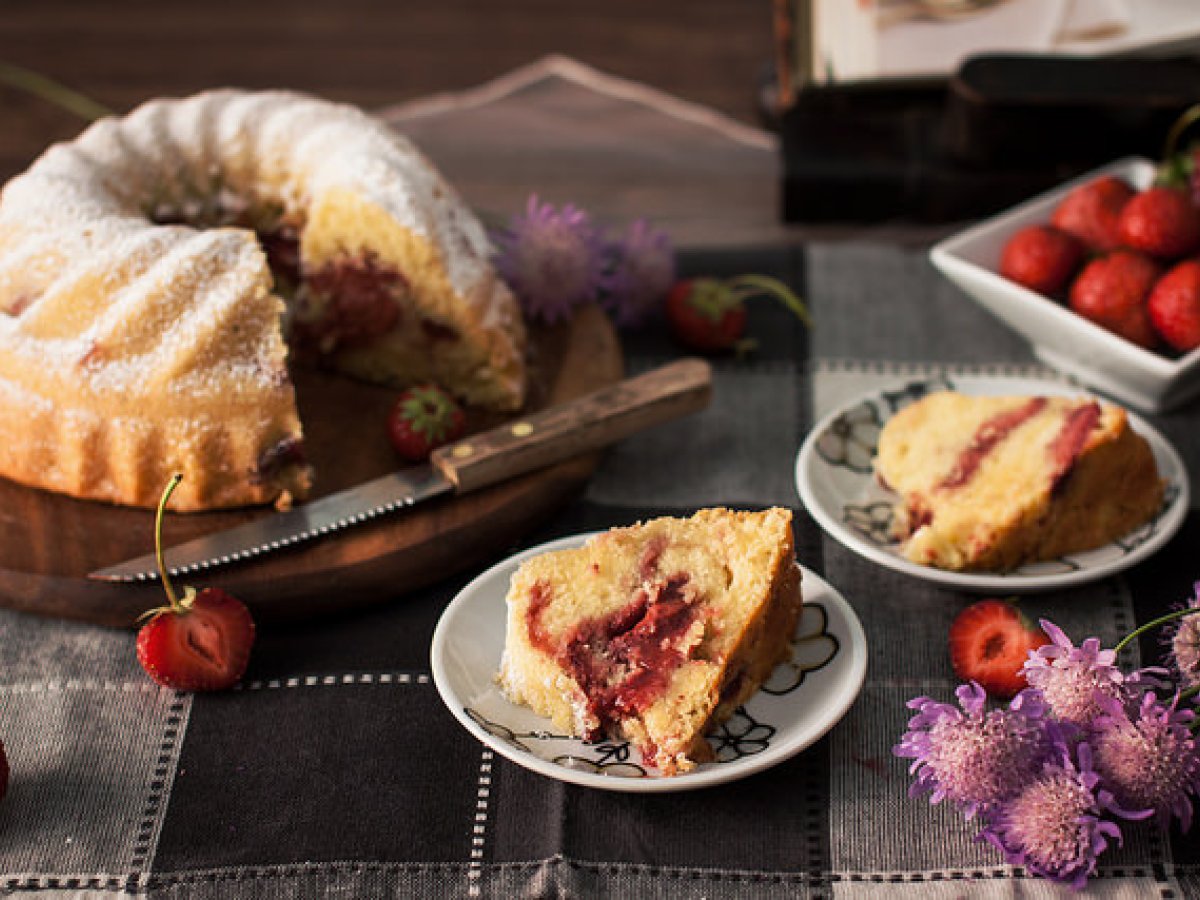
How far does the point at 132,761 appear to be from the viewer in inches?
78.9

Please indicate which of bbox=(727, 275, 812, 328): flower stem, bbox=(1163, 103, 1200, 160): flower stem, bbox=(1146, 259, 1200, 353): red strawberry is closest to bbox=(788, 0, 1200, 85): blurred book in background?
bbox=(1163, 103, 1200, 160): flower stem

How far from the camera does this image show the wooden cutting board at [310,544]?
7.23 feet

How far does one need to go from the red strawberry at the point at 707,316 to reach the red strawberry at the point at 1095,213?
65cm

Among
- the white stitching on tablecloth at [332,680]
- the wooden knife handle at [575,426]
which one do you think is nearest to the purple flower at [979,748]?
the white stitching on tablecloth at [332,680]

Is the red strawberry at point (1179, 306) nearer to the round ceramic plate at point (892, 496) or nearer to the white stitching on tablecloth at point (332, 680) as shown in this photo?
the round ceramic plate at point (892, 496)

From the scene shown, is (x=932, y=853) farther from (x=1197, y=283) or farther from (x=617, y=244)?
(x=617, y=244)

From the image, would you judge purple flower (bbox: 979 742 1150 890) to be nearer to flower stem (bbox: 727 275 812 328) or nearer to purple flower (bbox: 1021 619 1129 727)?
purple flower (bbox: 1021 619 1129 727)

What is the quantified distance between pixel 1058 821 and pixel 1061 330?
1202 mm

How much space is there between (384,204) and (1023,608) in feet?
4.30

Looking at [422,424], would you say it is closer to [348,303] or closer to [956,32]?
[348,303]

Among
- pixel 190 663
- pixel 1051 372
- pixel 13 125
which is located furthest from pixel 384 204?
pixel 13 125

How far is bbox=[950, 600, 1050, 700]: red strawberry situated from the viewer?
200 cm

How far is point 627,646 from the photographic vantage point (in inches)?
73.9

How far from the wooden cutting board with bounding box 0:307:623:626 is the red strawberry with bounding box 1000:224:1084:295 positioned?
94cm
